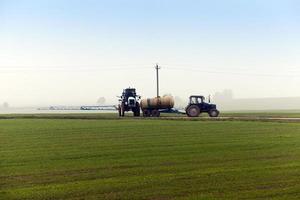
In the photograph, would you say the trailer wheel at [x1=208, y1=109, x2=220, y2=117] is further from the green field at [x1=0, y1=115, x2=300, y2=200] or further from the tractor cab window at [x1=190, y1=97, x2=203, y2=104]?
the green field at [x1=0, y1=115, x2=300, y2=200]

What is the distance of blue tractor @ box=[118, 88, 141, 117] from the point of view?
47.9 metres

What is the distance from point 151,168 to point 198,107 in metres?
29.8

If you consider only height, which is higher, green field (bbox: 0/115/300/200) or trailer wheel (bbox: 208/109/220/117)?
trailer wheel (bbox: 208/109/220/117)

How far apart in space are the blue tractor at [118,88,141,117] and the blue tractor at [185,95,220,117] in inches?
299

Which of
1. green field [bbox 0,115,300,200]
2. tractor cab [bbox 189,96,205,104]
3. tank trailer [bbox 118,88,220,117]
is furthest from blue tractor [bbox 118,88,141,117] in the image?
green field [bbox 0,115,300,200]

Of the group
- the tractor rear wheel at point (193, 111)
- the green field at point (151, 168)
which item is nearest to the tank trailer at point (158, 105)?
the tractor rear wheel at point (193, 111)

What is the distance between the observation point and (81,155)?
15.7 m

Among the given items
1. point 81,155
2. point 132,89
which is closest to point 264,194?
point 81,155

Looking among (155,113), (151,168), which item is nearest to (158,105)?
(155,113)

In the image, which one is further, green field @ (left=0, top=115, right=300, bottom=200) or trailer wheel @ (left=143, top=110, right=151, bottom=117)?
trailer wheel @ (left=143, top=110, right=151, bottom=117)

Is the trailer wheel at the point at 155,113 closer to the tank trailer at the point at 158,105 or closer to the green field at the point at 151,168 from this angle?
the tank trailer at the point at 158,105

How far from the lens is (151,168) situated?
13.0 meters

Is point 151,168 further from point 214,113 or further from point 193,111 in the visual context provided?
point 214,113

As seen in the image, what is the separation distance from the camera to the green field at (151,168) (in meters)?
10.3
